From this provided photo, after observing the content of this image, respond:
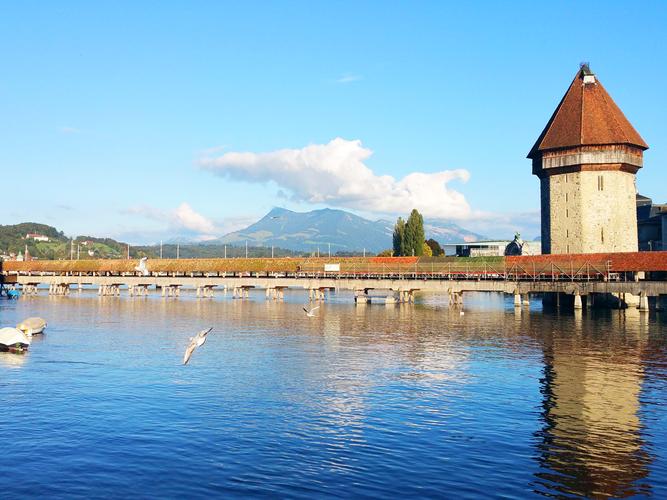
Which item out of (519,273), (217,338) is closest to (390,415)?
(217,338)

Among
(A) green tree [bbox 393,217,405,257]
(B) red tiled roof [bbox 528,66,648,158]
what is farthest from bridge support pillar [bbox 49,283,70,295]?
(B) red tiled roof [bbox 528,66,648,158]

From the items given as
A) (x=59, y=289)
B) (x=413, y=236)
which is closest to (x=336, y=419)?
(x=413, y=236)

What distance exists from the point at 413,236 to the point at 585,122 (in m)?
45.0

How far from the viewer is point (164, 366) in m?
32.2

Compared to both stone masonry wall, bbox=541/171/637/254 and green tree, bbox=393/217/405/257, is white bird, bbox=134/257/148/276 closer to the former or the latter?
green tree, bbox=393/217/405/257

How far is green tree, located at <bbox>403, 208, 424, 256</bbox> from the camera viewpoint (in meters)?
120

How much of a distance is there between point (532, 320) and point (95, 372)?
4305cm

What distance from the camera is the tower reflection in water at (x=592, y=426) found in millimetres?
15656

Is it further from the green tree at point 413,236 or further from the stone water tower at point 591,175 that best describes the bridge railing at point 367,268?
the green tree at point 413,236

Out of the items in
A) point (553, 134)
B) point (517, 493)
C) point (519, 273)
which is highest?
point (553, 134)

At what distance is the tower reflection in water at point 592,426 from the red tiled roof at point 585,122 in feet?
158

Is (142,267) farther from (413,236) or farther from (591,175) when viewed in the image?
(591,175)

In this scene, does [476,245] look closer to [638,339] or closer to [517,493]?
[638,339]

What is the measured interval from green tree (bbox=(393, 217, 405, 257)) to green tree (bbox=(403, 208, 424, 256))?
0.75 meters
